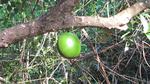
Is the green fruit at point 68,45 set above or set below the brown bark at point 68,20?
below

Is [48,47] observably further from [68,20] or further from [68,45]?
[68,20]

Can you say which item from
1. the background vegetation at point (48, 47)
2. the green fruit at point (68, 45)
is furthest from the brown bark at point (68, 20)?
the background vegetation at point (48, 47)

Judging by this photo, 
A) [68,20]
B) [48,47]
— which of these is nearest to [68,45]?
[68,20]

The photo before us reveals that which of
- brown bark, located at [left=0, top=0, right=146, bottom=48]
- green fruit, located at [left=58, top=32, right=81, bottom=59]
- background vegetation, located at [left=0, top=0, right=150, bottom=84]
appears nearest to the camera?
brown bark, located at [left=0, top=0, right=146, bottom=48]

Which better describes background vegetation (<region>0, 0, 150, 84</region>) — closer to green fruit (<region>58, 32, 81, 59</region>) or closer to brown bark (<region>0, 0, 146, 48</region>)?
green fruit (<region>58, 32, 81, 59</region>)

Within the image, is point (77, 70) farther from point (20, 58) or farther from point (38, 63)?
point (20, 58)

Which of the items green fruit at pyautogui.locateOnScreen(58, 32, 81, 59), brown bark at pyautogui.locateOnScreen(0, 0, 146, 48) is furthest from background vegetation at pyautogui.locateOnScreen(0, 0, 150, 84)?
brown bark at pyautogui.locateOnScreen(0, 0, 146, 48)

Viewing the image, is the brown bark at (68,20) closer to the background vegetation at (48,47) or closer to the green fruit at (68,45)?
the green fruit at (68,45)

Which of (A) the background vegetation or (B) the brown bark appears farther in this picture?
(A) the background vegetation
